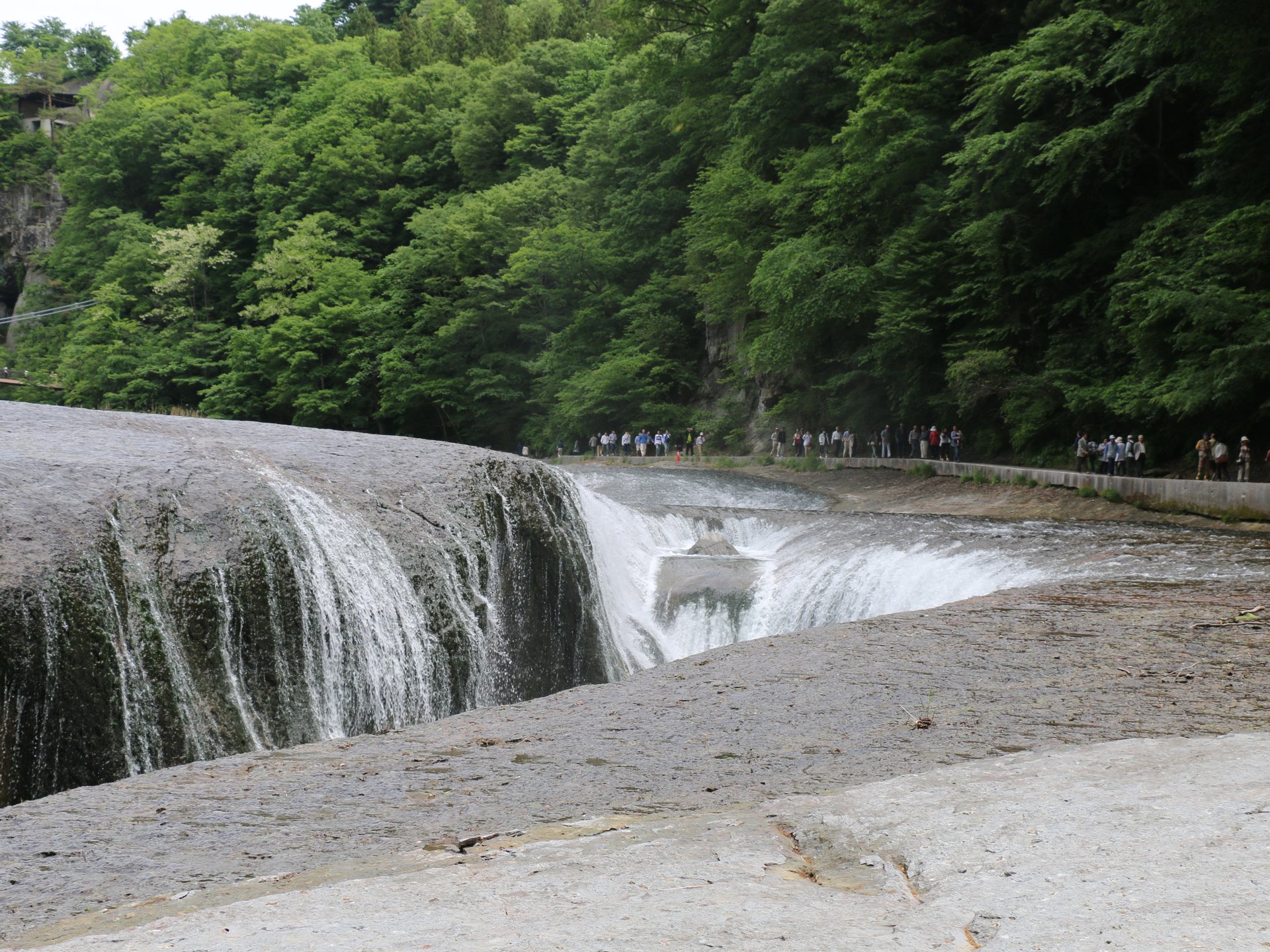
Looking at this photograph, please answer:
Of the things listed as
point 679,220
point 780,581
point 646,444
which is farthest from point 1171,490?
point 679,220

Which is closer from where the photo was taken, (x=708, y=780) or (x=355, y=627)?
(x=708, y=780)

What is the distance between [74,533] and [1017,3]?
95.7 feet

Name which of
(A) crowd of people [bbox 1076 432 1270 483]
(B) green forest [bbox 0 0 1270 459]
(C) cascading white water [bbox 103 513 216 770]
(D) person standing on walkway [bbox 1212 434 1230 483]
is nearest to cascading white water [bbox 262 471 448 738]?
(C) cascading white water [bbox 103 513 216 770]

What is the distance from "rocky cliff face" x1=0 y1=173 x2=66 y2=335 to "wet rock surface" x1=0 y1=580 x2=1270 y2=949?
78.0 meters

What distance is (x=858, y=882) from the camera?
3.62 metres

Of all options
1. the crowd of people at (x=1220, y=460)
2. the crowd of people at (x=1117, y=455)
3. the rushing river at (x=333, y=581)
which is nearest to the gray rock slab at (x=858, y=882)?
the rushing river at (x=333, y=581)

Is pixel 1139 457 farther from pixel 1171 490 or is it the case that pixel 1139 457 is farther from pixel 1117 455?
pixel 1171 490

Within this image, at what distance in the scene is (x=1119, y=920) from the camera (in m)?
2.93

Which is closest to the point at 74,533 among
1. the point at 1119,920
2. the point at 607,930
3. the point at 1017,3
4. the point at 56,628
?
the point at 56,628

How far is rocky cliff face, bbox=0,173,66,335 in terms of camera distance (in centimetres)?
7300

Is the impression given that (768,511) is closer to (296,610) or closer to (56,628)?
(296,610)

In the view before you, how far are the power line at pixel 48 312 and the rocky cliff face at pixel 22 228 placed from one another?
217 inches

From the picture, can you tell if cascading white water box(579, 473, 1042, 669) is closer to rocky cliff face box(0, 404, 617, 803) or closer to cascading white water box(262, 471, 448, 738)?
rocky cliff face box(0, 404, 617, 803)

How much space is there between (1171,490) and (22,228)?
7723cm
